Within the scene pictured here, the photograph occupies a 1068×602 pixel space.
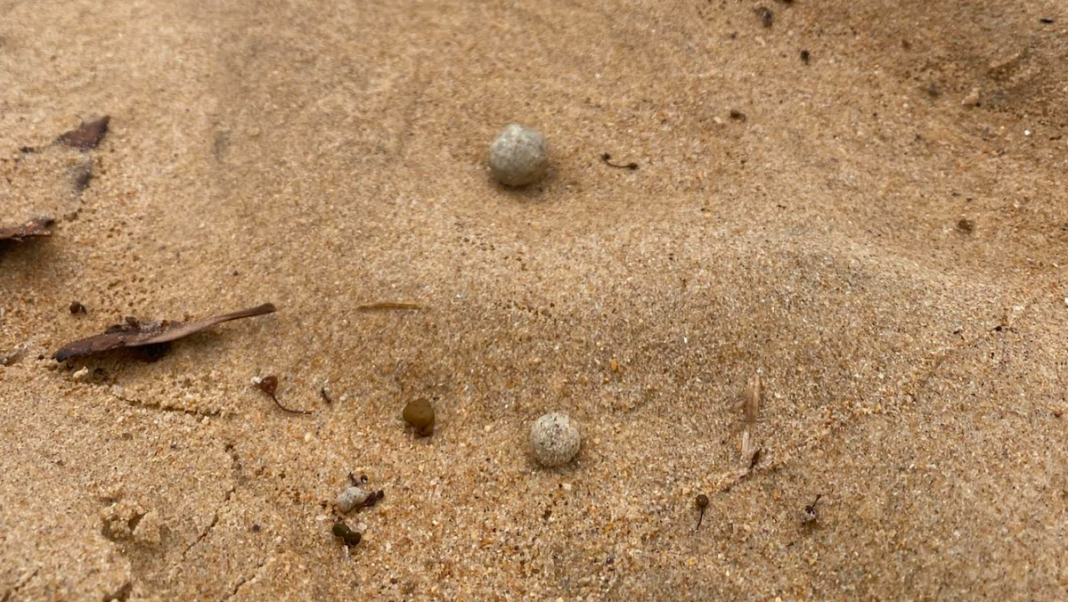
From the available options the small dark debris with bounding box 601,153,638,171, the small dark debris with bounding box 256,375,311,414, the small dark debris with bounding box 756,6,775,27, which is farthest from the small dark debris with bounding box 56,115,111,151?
the small dark debris with bounding box 756,6,775,27

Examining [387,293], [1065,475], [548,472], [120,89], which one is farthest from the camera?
[120,89]

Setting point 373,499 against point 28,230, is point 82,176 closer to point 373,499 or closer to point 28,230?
point 28,230

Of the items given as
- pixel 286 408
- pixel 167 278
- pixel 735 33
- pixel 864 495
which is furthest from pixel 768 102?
pixel 167 278

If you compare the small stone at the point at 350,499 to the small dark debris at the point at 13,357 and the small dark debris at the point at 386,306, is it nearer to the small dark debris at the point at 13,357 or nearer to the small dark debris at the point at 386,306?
the small dark debris at the point at 386,306

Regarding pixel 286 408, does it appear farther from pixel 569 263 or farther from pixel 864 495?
pixel 864 495

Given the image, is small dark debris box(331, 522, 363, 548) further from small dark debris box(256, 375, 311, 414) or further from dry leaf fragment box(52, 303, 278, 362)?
dry leaf fragment box(52, 303, 278, 362)

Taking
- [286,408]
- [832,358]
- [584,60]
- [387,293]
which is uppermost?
[584,60]
